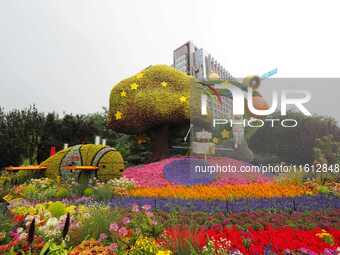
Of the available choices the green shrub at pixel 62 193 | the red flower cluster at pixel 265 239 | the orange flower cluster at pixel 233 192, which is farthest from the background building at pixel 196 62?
the red flower cluster at pixel 265 239

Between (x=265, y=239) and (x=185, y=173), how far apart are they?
10431mm

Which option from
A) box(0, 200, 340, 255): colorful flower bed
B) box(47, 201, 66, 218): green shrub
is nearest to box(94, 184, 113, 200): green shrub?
box(0, 200, 340, 255): colorful flower bed

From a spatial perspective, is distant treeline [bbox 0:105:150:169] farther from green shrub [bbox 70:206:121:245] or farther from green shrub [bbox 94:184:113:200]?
green shrub [bbox 70:206:121:245]

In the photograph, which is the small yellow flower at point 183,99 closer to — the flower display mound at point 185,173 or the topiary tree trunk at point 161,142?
the topiary tree trunk at point 161,142

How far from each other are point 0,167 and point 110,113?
6.02 m

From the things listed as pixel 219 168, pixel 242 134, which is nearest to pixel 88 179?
pixel 219 168

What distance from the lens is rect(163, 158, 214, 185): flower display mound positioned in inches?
537

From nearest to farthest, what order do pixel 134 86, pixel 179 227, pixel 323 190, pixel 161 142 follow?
pixel 179 227 → pixel 323 190 → pixel 134 86 → pixel 161 142

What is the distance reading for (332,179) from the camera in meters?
12.2

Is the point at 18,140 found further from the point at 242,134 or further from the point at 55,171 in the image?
the point at 242,134

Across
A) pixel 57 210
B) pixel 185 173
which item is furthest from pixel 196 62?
pixel 57 210

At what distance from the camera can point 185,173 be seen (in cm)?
1509

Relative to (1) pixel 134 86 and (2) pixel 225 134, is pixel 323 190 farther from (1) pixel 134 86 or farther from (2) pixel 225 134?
(1) pixel 134 86

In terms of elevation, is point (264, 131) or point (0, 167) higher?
point (264, 131)
